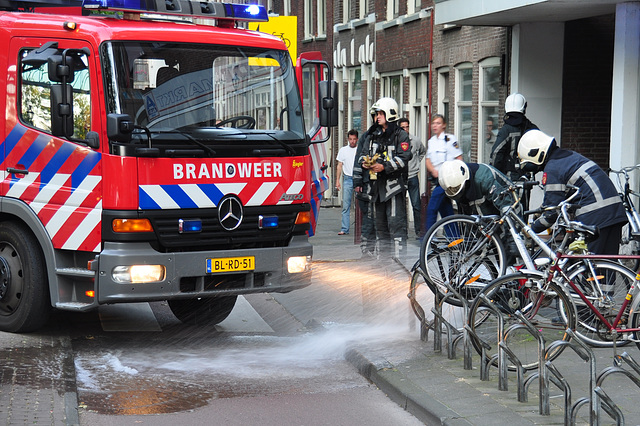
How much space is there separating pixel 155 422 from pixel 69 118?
2.94 meters

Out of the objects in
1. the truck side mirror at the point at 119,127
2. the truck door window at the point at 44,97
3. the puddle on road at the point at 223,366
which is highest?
the truck door window at the point at 44,97

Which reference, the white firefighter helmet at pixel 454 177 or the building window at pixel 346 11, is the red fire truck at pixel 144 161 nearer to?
the white firefighter helmet at pixel 454 177

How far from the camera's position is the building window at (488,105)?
18672mm

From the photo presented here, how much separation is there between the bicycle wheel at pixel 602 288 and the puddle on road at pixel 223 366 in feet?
5.71

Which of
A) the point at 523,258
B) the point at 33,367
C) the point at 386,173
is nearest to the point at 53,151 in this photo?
the point at 33,367

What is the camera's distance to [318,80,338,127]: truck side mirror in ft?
32.8

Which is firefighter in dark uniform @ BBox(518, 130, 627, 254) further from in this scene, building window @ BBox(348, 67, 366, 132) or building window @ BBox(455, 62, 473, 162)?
building window @ BBox(348, 67, 366, 132)

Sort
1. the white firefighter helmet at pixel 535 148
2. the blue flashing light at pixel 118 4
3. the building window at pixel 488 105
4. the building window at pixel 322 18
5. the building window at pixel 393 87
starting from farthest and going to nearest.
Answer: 1. the building window at pixel 322 18
2. the building window at pixel 393 87
3. the building window at pixel 488 105
4. the blue flashing light at pixel 118 4
5. the white firefighter helmet at pixel 535 148

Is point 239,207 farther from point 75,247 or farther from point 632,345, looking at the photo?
point 632,345

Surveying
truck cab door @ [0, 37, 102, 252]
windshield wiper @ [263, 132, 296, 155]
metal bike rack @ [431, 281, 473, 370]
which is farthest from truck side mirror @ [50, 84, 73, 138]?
metal bike rack @ [431, 281, 473, 370]

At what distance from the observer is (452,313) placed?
9.54 meters

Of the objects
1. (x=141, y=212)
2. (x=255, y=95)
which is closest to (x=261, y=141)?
(x=255, y=95)

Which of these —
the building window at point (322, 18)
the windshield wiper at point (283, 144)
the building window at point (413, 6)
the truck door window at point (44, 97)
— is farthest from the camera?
the building window at point (322, 18)

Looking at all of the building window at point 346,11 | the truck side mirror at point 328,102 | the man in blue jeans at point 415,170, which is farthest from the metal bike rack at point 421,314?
the building window at point 346,11
